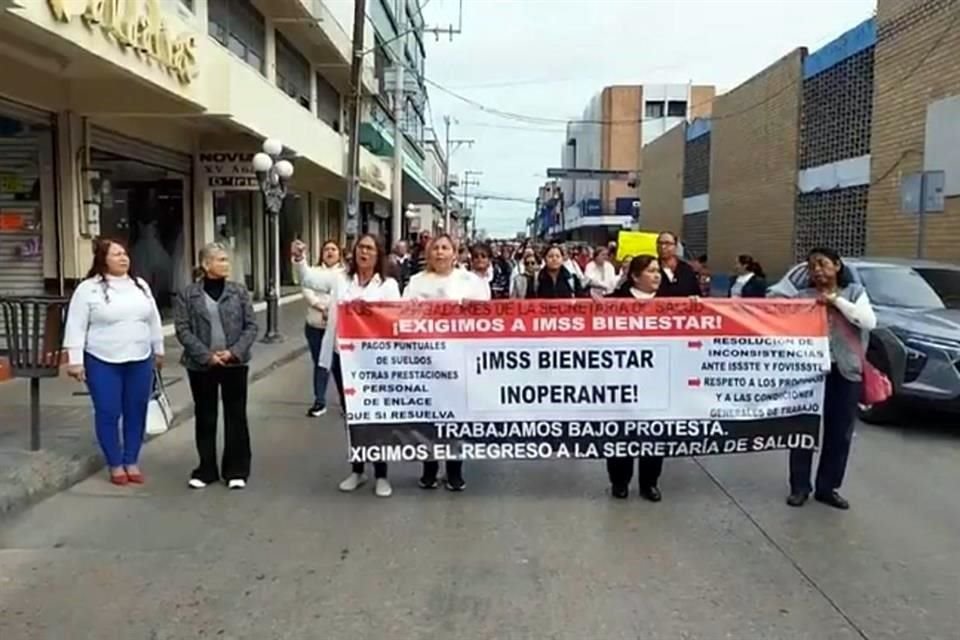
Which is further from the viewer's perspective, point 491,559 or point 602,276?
point 602,276

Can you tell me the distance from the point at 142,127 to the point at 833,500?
1306 centimetres

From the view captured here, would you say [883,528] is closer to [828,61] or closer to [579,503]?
[579,503]

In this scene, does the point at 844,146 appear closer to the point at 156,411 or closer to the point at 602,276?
the point at 602,276

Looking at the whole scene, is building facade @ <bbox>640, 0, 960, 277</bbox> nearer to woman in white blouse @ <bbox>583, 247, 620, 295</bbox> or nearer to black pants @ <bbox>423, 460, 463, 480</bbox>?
woman in white blouse @ <bbox>583, 247, 620, 295</bbox>

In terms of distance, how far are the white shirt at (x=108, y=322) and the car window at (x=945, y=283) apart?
7991mm

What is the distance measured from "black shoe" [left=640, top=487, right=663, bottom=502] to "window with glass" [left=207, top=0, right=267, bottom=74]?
44.6 ft

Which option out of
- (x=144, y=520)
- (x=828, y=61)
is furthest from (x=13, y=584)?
(x=828, y=61)

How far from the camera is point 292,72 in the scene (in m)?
24.8

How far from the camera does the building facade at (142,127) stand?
10.6m

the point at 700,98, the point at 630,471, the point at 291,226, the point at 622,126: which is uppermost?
the point at 700,98

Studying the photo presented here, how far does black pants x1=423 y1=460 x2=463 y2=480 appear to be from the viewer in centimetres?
686

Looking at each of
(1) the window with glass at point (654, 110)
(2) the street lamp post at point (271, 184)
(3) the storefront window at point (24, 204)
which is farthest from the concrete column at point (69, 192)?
(1) the window with glass at point (654, 110)

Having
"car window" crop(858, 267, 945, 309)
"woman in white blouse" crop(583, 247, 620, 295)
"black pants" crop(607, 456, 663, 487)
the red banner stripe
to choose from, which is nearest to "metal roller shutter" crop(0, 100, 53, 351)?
"woman in white blouse" crop(583, 247, 620, 295)

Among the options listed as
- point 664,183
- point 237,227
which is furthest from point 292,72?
point 664,183
